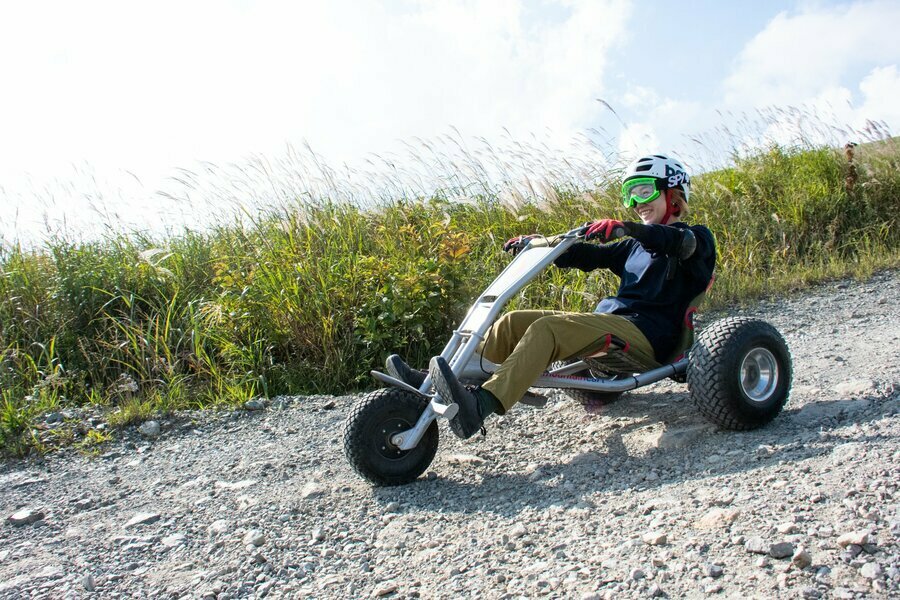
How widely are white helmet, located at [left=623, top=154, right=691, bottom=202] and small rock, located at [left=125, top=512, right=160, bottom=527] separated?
9.19 feet

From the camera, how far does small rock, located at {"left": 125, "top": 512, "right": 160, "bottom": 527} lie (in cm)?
341

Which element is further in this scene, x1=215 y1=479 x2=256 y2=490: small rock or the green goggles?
the green goggles

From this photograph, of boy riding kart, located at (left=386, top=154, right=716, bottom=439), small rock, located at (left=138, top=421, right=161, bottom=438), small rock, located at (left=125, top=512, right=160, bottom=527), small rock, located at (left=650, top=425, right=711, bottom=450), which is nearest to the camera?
boy riding kart, located at (left=386, top=154, right=716, bottom=439)

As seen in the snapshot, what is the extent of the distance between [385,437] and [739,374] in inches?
63.5

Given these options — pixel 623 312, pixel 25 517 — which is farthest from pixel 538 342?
pixel 25 517

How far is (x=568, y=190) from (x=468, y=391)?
504 cm

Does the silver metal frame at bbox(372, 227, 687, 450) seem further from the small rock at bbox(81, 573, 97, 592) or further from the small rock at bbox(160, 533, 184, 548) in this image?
the small rock at bbox(81, 573, 97, 592)

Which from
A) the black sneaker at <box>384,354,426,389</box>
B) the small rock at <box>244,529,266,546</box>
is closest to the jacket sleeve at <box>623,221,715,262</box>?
the black sneaker at <box>384,354,426,389</box>

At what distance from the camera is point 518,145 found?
8062mm

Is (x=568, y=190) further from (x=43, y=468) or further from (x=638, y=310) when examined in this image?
(x=43, y=468)

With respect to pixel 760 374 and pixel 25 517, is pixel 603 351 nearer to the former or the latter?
pixel 760 374

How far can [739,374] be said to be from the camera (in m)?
3.48

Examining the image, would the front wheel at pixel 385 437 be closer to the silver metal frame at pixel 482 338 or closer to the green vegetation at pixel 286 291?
the silver metal frame at pixel 482 338

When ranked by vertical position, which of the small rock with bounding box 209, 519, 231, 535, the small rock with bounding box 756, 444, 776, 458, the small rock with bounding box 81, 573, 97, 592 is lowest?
the small rock with bounding box 756, 444, 776, 458
